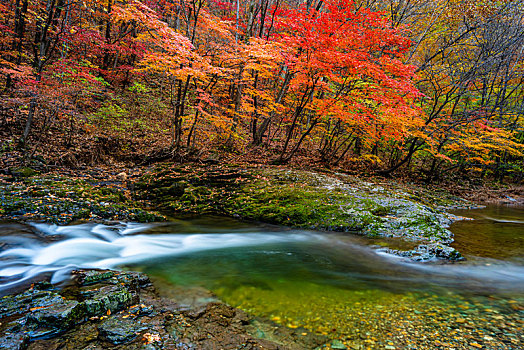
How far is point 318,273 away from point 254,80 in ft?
36.1

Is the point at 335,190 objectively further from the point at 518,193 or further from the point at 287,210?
the point at 518,193

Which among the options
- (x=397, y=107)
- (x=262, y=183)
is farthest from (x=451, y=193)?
(x=262, y=183)

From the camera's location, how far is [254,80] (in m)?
12.9

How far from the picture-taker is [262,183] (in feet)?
27.4

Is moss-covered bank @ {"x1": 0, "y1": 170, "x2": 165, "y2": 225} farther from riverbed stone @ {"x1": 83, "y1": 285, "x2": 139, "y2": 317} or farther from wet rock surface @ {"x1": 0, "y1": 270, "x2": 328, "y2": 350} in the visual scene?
riverbed stone @ {"x1": 83, "y1": 285, "x2": 139, "y2": 317}

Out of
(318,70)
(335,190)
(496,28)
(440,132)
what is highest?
(496,28)

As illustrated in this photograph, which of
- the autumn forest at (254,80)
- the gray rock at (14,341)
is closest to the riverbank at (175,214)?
the gray rock at (14,341)

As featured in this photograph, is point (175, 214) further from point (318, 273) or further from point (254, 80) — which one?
point (254, 80)

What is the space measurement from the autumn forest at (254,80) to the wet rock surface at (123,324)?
285 inches

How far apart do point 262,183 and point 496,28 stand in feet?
45.6

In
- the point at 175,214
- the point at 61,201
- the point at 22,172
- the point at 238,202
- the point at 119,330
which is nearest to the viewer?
the point at 119,330

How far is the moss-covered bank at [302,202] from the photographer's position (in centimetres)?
571

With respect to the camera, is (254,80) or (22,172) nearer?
(22,172)

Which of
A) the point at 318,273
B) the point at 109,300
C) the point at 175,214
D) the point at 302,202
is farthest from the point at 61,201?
the point at 318,273
